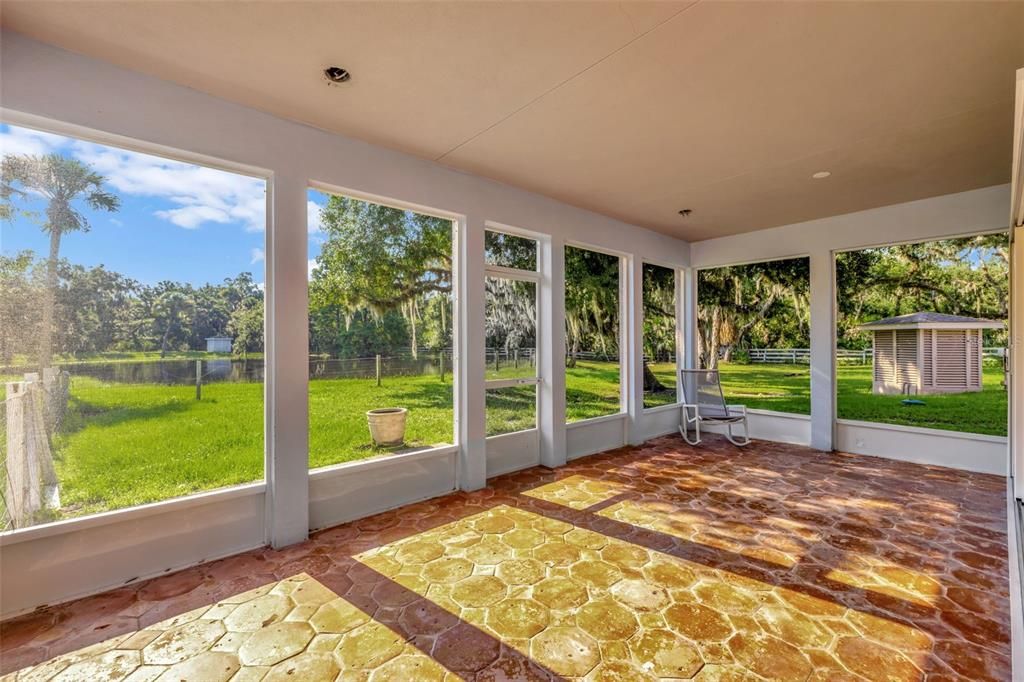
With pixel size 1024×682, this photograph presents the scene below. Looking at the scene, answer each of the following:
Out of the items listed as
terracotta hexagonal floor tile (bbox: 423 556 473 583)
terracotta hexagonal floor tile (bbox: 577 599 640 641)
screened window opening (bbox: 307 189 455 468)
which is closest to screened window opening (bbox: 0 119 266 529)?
screened window opening (bbox: 307 189 455 468)

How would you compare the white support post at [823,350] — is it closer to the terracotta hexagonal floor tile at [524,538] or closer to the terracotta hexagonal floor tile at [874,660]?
the terracotta hexagonal floor tile at [874,660]

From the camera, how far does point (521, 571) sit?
2504 millimetres

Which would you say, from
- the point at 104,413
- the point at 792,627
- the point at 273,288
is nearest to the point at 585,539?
the point at 792,627

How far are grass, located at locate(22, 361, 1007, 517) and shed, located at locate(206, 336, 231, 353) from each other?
24 cm

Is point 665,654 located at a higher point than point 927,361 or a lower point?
lower

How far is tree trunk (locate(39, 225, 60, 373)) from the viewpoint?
227cm

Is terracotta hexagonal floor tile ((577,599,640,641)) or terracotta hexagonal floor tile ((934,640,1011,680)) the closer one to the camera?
terracotta hexagonal floor tile ((934,640,1011,680))

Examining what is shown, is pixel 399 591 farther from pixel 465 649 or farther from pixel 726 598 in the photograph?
pixel 726 598

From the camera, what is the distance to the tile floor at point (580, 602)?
5.89 ft

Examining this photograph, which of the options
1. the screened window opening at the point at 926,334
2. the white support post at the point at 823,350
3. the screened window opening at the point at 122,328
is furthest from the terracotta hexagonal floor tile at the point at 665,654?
the screened window opening at the point at 926,334

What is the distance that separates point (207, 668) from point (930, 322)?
678 cm

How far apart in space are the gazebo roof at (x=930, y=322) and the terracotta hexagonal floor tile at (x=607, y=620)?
196 inches

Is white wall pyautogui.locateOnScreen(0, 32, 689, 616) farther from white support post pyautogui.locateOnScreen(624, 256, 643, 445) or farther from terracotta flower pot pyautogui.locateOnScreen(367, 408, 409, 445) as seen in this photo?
white support post pyautogui.locateOnScreen(624, 256, 643, 445)

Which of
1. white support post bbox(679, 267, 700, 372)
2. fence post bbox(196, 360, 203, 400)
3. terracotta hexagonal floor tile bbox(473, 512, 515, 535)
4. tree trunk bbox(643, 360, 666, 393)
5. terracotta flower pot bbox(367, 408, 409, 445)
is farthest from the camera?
white support post bbox(679, 267, 700, 372)
